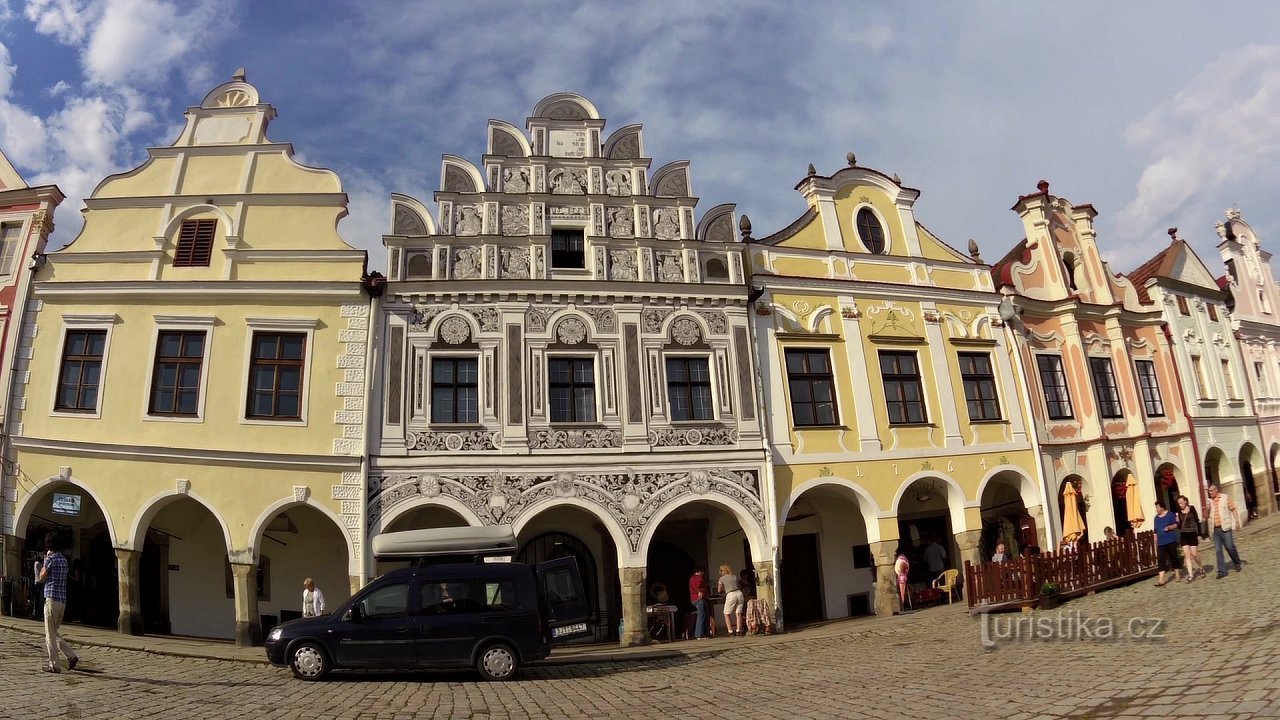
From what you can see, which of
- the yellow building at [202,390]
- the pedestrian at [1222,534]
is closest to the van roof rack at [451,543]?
the yellow building at [202,390]

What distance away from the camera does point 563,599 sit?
12805mm

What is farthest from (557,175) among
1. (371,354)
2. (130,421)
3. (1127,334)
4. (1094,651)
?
(1127,334)

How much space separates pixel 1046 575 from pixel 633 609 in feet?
27.8

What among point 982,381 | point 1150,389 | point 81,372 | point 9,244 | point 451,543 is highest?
point 9,244

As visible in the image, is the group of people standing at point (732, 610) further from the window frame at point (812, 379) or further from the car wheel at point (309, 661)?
the car wheel at point (309, 661)

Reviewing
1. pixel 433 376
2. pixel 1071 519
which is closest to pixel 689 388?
pixel 433 376

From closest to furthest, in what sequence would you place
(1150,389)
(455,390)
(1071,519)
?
(455,390) → (1071,519) → (1150,389)

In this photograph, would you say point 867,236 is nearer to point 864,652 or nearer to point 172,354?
point 864,652

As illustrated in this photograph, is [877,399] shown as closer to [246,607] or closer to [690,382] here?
[690,382]

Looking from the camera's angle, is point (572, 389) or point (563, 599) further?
point (572, 389)

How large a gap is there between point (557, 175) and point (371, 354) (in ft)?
21.2

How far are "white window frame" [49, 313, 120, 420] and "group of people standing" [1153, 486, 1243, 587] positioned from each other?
2291 centimetres

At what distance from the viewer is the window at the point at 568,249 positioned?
18078 millimetres

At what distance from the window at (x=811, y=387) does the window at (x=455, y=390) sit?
7813 millimetres
